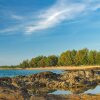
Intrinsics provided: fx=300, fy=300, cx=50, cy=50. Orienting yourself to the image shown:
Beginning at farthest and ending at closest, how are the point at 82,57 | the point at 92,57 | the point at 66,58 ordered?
the point at 66,58 → the point at 82,57 → the point at 92,57

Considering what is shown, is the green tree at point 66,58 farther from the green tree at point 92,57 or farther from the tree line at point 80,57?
the green tree at point 92,57

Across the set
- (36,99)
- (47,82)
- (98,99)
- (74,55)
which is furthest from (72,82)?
(74,55)

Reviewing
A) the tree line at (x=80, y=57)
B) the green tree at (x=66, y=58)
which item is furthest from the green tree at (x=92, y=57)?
the green tree at (x=66, y=58)

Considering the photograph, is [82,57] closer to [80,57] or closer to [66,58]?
[80,57]

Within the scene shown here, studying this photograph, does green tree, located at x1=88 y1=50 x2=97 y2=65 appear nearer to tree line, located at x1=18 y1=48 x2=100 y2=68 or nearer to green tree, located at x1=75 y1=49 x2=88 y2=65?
tree line, located at x1=18 y1=48 x2=100 y2=68

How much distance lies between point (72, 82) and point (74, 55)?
146917 mm

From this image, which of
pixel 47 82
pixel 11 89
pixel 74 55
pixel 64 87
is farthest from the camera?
pixel 74 55

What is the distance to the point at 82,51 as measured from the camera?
177 m

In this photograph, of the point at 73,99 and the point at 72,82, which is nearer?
the point at 73,99

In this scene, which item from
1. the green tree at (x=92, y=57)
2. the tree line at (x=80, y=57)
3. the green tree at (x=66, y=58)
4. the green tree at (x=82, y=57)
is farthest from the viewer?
the green tree at (x=66, y=58)

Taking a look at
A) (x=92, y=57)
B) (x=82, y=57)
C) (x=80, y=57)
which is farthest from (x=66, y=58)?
(x=92, y=57)

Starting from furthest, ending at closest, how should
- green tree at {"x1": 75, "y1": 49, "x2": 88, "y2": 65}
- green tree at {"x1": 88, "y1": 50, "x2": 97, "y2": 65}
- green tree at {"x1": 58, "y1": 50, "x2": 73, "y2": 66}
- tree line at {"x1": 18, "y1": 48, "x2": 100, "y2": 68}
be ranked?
green tree at {"x1": 58, "y1": 50, "x2": 73, "y2": 66}, green tree at {"x1": 75, "y1": 49, "x2": 88, "y2": 65}, tree line at {"x1": 18, "y1": 48, "x2": 100, "y2": 68}, green tree at {"x1": 88, "y1": 50, "x2": 97, "y2": 65}

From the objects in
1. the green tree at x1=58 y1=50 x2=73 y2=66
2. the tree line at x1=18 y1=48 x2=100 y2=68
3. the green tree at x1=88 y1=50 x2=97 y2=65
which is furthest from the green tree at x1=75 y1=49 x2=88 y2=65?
the green tree at x1=58 y1=50 x2=73 y2=66

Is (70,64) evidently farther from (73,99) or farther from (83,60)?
(73,99)
